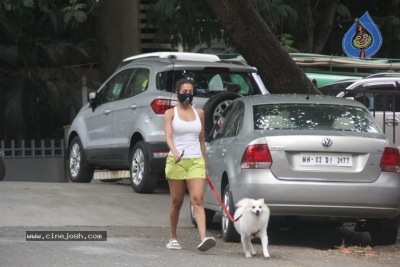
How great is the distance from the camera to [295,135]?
10055mm

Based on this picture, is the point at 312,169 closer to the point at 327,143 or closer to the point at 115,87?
the point at 327,143

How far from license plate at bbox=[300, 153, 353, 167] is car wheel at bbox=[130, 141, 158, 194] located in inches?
165

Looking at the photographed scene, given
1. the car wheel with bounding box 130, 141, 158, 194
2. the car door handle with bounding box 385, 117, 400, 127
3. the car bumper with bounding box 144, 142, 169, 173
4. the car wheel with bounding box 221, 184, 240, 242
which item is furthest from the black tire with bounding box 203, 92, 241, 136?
the car door handle with bounding box 385, 117, 400, 127

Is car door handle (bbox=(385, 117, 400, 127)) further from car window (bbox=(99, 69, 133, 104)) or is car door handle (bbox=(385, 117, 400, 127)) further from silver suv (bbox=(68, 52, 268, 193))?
car window (bbox=(99, 69, 133, 104))

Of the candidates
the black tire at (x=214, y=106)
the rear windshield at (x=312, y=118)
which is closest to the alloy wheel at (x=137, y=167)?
the black tire at (x=214, y=106)

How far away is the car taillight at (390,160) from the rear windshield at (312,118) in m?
0.40

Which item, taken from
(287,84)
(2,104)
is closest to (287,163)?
(287,84)

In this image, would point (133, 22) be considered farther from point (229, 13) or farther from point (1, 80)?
point (229, 13)

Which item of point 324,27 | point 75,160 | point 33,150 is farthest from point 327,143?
point 324,27

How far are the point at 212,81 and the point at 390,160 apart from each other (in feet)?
13.8

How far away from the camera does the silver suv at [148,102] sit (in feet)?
44.9

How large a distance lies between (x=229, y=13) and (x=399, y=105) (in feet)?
9.62

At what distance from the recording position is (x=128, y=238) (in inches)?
420

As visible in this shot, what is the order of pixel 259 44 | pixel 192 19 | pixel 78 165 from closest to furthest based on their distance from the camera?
pixel 259 44 → pixel 78 165 → pixel 192 19
